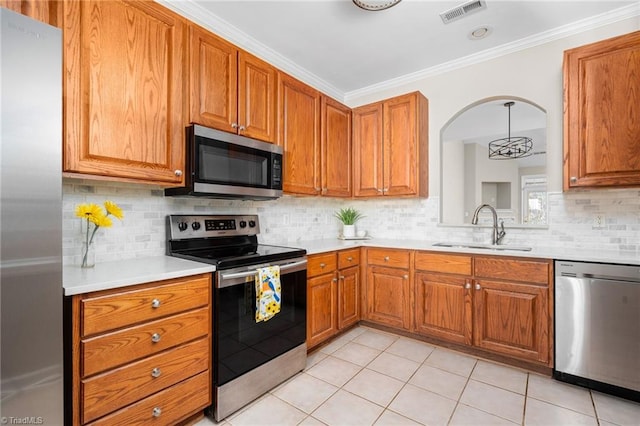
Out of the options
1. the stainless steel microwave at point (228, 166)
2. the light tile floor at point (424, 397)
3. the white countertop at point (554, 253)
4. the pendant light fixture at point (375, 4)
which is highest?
the pendant light fixture at point (375, 4)

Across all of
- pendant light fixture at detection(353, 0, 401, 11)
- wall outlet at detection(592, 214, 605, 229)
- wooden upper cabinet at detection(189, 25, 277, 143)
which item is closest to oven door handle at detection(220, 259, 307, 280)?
wooden upper cabinet at detection(189, 25, 277, 143)

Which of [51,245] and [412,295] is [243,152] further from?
[412,295]

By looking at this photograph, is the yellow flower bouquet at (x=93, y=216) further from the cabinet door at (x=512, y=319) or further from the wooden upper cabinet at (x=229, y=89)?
the cabinet door at (x=512, y=319)

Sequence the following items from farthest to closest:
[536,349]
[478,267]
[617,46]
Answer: [478,267]
[536,349]
[617,46]

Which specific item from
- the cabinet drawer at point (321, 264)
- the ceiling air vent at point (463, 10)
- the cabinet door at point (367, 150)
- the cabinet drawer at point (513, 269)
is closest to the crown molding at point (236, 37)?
the cabinet door at point (367, 150)

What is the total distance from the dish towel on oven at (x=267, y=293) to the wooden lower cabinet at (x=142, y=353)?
0.30 metres

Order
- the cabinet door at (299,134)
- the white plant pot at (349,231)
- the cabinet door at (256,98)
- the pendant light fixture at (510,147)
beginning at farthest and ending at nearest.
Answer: the white plant pot at (349,231) < the pendant light fixture at (510,147) < the cabinet door at (299,134) < the cabinet door at (256,98)

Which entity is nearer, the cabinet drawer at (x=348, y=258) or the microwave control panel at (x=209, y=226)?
the microwave control panel at (x=209, y=226)

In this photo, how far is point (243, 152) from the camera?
217 cm

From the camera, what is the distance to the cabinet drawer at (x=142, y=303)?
4.22ft

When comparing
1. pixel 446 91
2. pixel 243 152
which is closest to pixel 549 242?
pixel 446 91

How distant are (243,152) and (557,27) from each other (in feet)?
8.91

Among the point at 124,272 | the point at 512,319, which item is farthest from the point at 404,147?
the point at 124,272

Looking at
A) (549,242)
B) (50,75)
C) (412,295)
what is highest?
(50,75)
